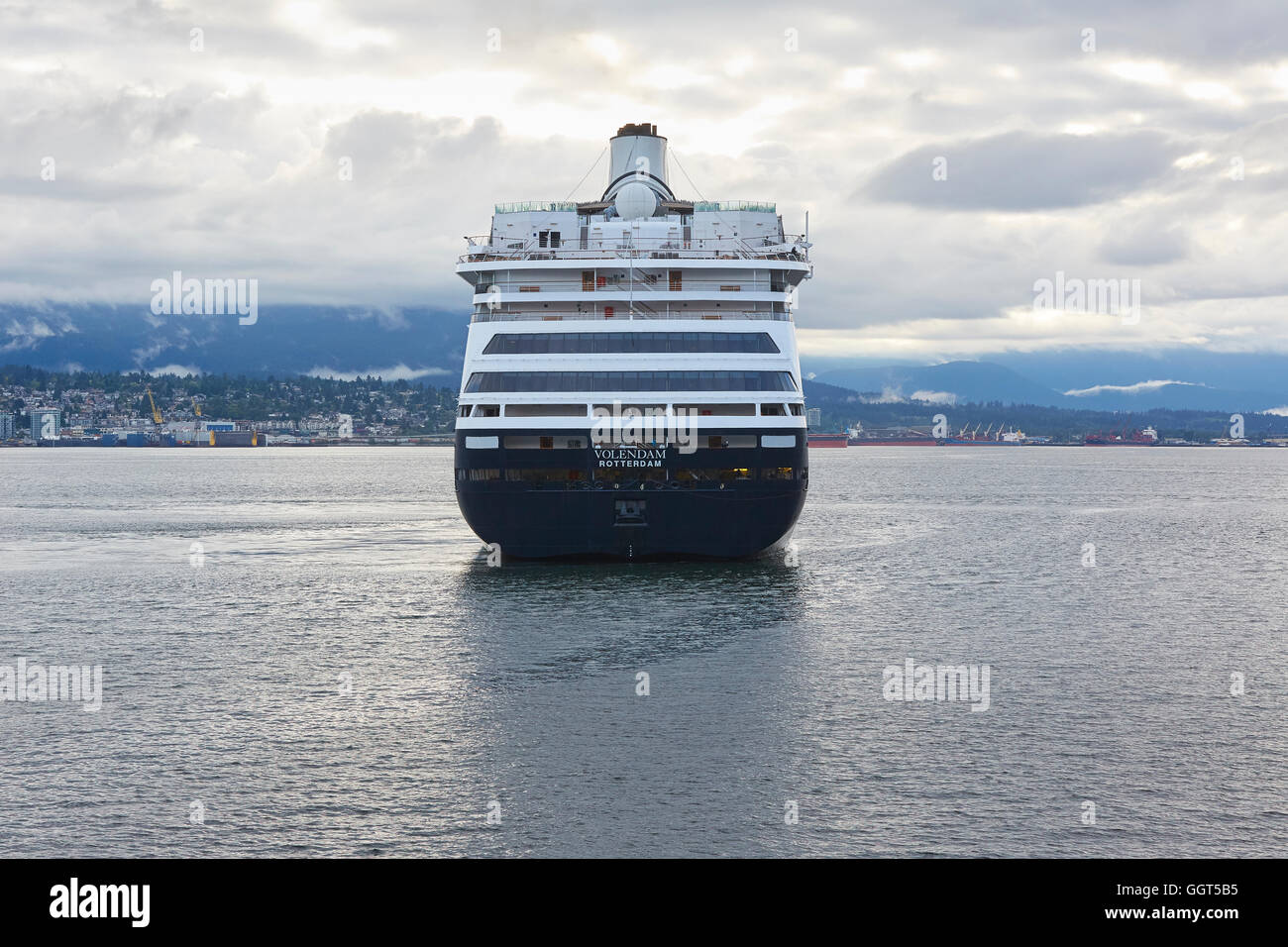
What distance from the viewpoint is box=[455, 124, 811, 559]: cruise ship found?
46.5 meters

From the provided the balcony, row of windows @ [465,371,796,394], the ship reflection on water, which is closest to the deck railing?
the balcony

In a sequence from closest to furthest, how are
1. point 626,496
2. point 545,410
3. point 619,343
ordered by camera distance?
point 626,496 → point 545,410 → point 619,343

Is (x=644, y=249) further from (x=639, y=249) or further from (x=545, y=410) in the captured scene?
(x=545, y=410)

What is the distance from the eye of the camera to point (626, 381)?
4731 cm

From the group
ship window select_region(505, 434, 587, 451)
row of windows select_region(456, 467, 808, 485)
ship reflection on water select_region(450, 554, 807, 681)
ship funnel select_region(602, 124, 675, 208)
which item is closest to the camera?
ship reflection on water select_region(450, 554, 807, 681)

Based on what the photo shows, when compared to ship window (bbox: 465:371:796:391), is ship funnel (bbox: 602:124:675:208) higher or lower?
higher

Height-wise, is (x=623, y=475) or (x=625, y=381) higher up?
(x=625, y=381)

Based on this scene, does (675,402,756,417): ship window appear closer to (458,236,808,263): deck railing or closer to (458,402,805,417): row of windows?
(458,402,805,417): row of windows

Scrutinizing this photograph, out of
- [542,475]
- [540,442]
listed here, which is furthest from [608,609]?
[540,442]

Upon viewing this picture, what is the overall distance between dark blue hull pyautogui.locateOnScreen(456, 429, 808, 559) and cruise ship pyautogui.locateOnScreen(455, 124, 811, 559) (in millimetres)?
53

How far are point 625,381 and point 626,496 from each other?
441cm
